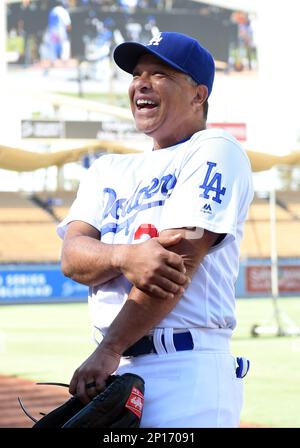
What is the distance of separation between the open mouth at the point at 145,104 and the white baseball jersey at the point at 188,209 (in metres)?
0.12

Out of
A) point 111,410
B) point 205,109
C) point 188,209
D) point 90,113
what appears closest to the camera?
point 111,410

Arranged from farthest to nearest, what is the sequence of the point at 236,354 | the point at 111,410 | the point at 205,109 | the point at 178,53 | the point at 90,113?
the point at 90,113
the point at 236,354
the point at 205,109
the point at 178,53
the point at 111,410

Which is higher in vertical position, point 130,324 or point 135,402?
point 130,324

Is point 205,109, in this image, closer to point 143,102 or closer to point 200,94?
point 200,94

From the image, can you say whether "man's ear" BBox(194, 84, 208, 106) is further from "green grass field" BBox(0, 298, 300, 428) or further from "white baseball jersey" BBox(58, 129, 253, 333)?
"green grass field" BBox(0, 298, 300, 428)

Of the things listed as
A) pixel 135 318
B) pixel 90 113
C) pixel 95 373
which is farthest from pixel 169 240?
pixel 90 113

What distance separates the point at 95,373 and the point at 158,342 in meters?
0.18

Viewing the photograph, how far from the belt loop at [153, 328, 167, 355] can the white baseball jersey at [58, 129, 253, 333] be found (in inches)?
0.7

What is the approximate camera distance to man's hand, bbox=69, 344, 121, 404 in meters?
2.21

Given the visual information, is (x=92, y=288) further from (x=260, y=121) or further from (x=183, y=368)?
(x=260, y=121)

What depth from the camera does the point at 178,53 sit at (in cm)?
246

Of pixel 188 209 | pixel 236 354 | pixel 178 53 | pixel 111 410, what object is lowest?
pixel 236 354

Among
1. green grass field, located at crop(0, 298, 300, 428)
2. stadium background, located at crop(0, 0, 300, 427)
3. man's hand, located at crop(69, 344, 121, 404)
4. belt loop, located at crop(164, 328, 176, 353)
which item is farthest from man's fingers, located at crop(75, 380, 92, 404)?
stadium background, located at crop(0, 0, 300, 427)

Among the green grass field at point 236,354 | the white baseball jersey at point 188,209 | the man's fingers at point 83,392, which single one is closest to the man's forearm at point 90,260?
the white baseball jersey at point 188,209
